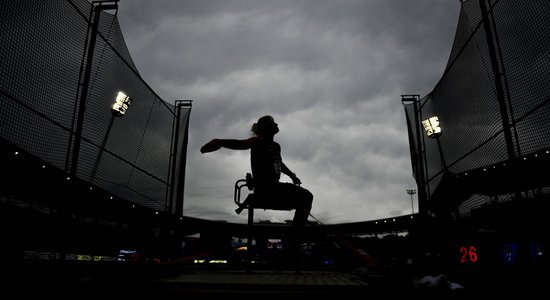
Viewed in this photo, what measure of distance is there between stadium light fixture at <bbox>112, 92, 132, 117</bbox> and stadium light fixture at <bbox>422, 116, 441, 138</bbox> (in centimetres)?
801

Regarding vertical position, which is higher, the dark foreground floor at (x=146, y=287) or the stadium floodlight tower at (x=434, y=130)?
the stadium floodlight tower at (x=434, y=130)

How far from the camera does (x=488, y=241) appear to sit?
360 cm

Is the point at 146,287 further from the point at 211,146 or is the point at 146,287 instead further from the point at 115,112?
the point at 115,112

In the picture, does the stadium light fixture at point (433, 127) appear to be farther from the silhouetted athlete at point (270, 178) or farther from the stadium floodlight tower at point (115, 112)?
the stadium floodlight tower at point (115, 112)

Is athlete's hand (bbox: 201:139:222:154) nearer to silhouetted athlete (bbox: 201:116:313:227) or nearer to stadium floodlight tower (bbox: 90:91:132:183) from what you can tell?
silhouetted athlete (bbox: 201:116:313:227)

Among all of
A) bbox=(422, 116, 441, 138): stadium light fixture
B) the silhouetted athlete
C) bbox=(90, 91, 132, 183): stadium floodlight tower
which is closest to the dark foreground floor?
the silhouetted athlete

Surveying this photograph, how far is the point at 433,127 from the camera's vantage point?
28.3 ft

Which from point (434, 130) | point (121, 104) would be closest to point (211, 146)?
point (121, 104)

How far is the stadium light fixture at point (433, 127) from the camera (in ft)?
28.0

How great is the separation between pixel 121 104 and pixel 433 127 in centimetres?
816

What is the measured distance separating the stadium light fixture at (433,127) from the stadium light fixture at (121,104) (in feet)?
26.3

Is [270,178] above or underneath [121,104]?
underneath

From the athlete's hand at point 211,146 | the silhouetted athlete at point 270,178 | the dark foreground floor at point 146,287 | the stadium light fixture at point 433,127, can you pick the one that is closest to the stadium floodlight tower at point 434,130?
the stadium light fixture at point 433,127

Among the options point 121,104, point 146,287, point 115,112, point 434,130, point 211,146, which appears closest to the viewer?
point 146,287
